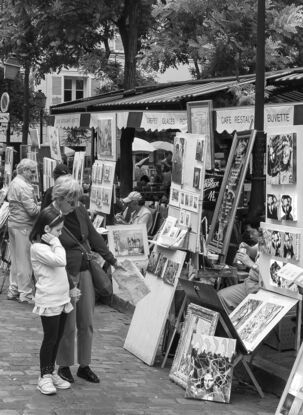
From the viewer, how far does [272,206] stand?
5555mm

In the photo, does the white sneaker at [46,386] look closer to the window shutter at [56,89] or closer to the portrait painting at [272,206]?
the portrait painting at [272,206]

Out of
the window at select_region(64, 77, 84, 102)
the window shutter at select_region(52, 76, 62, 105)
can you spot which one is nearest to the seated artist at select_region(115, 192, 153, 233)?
the window shutter at select_region(52, 76, 62, 105)

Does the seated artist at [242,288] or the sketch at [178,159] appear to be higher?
the sketch at [178,159]

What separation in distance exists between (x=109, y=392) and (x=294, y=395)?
154 cm

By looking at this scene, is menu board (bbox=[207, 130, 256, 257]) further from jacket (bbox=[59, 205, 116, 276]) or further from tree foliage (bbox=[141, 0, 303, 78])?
tree foliage (bbox=[141, 0, 303, 78])

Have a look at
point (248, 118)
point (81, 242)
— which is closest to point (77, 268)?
point (81, 242)

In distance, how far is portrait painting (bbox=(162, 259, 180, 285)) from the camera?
20.3 ft

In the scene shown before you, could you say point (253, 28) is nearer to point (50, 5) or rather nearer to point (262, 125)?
point (50, 5)

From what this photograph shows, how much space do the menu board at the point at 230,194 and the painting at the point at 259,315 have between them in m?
0.74

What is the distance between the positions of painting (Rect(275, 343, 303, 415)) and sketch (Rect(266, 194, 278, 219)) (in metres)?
1.27

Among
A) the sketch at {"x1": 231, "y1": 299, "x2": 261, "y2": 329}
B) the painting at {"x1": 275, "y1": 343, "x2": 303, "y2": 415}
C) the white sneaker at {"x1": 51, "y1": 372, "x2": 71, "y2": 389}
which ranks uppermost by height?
the sketch at {"x1": 231, "y1": 299, "x2": 261, "y2": 329}

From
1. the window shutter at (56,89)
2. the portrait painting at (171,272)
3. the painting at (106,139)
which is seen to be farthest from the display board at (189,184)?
the window shutter at (56,89)

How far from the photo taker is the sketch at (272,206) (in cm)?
551

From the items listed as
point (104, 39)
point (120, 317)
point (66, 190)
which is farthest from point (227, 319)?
point (104, 39)
